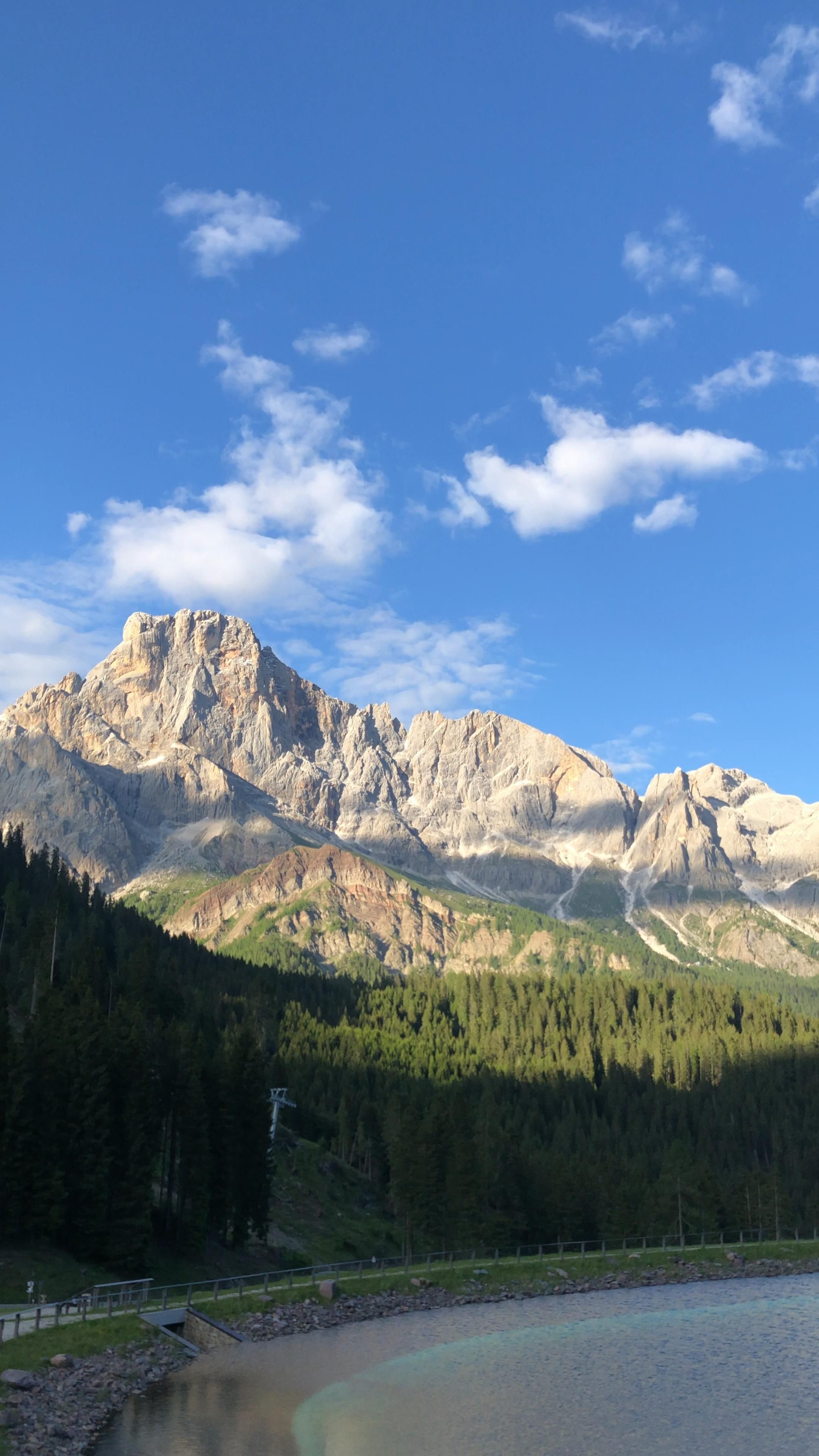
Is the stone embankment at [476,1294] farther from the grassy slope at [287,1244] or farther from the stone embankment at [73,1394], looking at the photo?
the stone embankment at [73,1394]

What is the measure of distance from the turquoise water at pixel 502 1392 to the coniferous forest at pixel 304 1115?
17489mm

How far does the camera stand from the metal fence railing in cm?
5541

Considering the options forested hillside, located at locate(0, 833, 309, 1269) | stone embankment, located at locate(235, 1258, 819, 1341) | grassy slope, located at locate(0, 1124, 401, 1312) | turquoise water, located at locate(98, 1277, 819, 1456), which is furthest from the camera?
forested hillside, located at locate(0, 833, 309, 1269)

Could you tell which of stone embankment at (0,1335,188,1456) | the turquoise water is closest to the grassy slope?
stone embankment at (0,1335,188,1456)

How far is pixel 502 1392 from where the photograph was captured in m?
49.2

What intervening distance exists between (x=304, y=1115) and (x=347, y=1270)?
53234mm

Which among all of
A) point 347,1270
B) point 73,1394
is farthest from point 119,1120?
point 73,1394

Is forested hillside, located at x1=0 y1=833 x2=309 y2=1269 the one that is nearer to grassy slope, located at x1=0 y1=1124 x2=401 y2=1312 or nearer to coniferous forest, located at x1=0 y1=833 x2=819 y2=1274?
coniferous forest, located at x1=0 y1=833 x2=819 y2=1274

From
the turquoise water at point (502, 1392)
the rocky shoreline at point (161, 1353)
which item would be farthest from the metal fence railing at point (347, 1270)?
the turquoise water at point (502, 1392)

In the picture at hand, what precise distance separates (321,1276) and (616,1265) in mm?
27167

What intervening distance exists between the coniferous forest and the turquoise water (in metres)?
17.5

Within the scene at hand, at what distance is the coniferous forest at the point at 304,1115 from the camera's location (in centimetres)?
6862

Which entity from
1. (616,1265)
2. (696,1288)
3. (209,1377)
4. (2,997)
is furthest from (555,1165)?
(209,1377)

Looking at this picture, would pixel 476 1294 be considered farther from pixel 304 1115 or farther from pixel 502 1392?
pixel 304 1115
